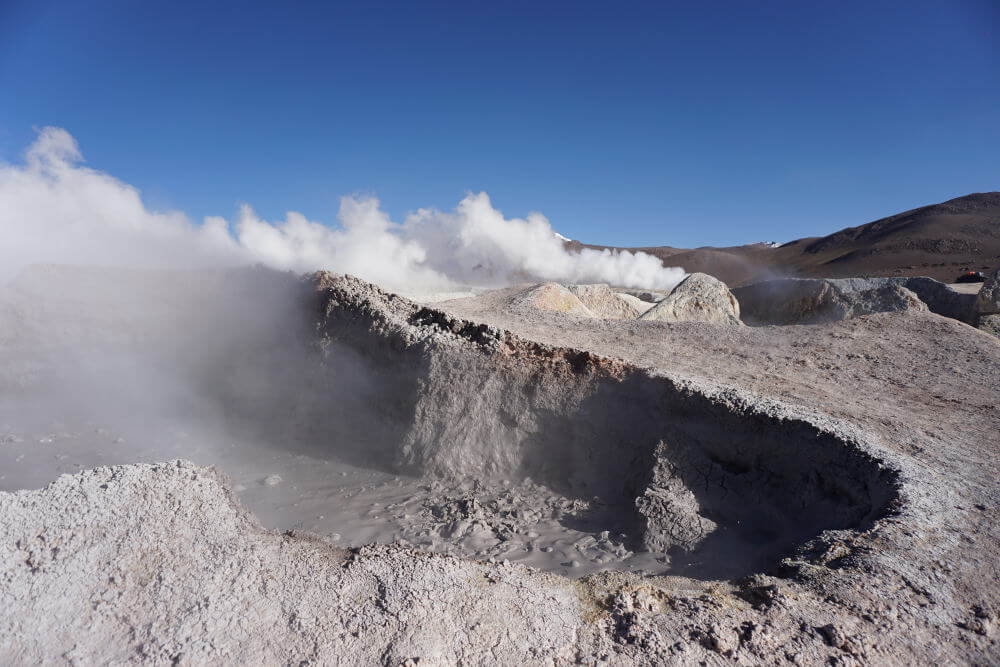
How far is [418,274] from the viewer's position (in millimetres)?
31469

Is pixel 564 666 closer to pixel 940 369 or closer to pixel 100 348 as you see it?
pixel 940 369

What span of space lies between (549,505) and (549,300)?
24.0 ft

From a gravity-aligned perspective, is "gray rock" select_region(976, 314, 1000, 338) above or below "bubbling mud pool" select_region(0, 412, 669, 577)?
above

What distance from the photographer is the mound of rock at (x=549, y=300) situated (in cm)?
1064

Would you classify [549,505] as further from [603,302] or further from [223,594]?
[603,302]

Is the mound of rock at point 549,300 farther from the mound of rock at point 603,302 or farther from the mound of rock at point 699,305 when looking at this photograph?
the mound of rock at point 699,305

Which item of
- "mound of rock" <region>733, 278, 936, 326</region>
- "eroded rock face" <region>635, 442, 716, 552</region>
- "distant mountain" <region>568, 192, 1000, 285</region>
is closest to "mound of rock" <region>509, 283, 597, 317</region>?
"mound of rock" <region>733, 278, 936, 326</region>

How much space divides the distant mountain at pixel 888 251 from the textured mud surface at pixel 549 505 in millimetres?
38759

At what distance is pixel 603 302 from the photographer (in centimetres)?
1405

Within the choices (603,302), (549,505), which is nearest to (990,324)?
(603,302)

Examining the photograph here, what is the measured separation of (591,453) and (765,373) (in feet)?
7.85

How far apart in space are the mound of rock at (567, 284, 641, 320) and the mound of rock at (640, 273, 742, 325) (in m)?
1.85

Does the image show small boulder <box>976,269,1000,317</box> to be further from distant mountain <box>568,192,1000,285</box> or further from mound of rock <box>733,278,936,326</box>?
distant mountain <box>568,192,1000,285</box>

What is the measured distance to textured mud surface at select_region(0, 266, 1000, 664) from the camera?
200 centimetres
